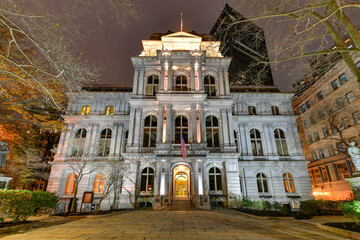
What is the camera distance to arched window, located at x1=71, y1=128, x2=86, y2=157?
23750 mm

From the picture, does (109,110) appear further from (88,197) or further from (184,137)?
(88,197)

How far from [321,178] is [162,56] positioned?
33.7 meters

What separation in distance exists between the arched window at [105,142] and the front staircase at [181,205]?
40.4ft

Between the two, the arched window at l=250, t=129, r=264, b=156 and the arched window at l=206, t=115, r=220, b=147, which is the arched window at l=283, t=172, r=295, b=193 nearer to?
the arched window at l=250, t=129, r=264, b=156

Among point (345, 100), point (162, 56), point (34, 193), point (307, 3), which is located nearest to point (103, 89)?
point (162, 56)

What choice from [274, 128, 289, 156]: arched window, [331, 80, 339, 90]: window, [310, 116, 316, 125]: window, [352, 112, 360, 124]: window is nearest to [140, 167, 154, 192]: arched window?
[274, 128, 289, 156]: arched window

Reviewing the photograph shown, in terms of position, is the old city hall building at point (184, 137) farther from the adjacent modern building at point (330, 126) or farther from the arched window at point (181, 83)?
the adjacent modern building at point (330, 126)

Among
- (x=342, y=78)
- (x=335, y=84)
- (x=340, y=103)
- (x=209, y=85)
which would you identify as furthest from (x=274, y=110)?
(x=209, y=85)

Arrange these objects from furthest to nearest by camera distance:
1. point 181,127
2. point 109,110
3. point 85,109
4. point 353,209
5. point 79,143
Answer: point 109,110
point 85,109
point 79,143
point 181,127
point 353,209

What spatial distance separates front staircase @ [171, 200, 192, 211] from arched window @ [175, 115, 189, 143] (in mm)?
7092

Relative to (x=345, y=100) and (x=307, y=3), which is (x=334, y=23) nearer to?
(x=307, y=3)

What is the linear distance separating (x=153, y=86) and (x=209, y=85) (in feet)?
27.1

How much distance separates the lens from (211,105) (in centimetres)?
2386

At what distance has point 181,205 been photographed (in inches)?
712
